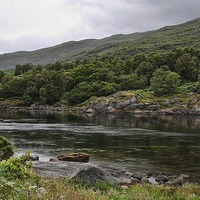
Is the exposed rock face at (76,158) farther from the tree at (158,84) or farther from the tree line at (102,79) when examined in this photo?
the tree line at (102,79)

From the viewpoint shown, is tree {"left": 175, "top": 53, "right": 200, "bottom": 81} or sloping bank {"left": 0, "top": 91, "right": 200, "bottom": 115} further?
tree {"left": 175, "top": 53, "right": 200, "bottom": 81}

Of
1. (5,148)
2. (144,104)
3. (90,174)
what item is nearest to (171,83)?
(144,104)

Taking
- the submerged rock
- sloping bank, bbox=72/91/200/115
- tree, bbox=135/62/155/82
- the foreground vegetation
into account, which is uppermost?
tree, bbox=135/62/155/82

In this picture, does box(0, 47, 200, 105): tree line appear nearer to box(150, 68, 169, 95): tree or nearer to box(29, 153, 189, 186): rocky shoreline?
box(150, 68, 169, 95): tree

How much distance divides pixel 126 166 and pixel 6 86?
132989 millimetres

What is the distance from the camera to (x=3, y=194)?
761 cm

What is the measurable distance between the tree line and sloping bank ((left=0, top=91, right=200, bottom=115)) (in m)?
9.02

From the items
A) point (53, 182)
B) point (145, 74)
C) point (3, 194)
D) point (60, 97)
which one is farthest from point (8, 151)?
point (145, 74)

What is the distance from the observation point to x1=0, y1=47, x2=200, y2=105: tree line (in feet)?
407

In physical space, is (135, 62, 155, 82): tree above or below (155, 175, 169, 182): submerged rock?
above

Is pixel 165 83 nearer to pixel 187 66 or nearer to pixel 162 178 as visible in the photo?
pixel 187 66

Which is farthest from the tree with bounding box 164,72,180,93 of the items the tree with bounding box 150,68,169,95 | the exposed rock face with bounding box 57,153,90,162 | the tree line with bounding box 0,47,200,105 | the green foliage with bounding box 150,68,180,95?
the exposed rock face with bounding box 57,153,90,162

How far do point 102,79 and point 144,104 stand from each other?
4359cm

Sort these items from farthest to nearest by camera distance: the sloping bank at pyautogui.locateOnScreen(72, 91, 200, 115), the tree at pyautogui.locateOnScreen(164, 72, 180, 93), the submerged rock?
the tree at pyautogui.locateOnScreen(164, 72, 180, 93) < the sloping bank at pyautogui.locateOnScreen(72, 91, 200, 115) < the submerged rock
